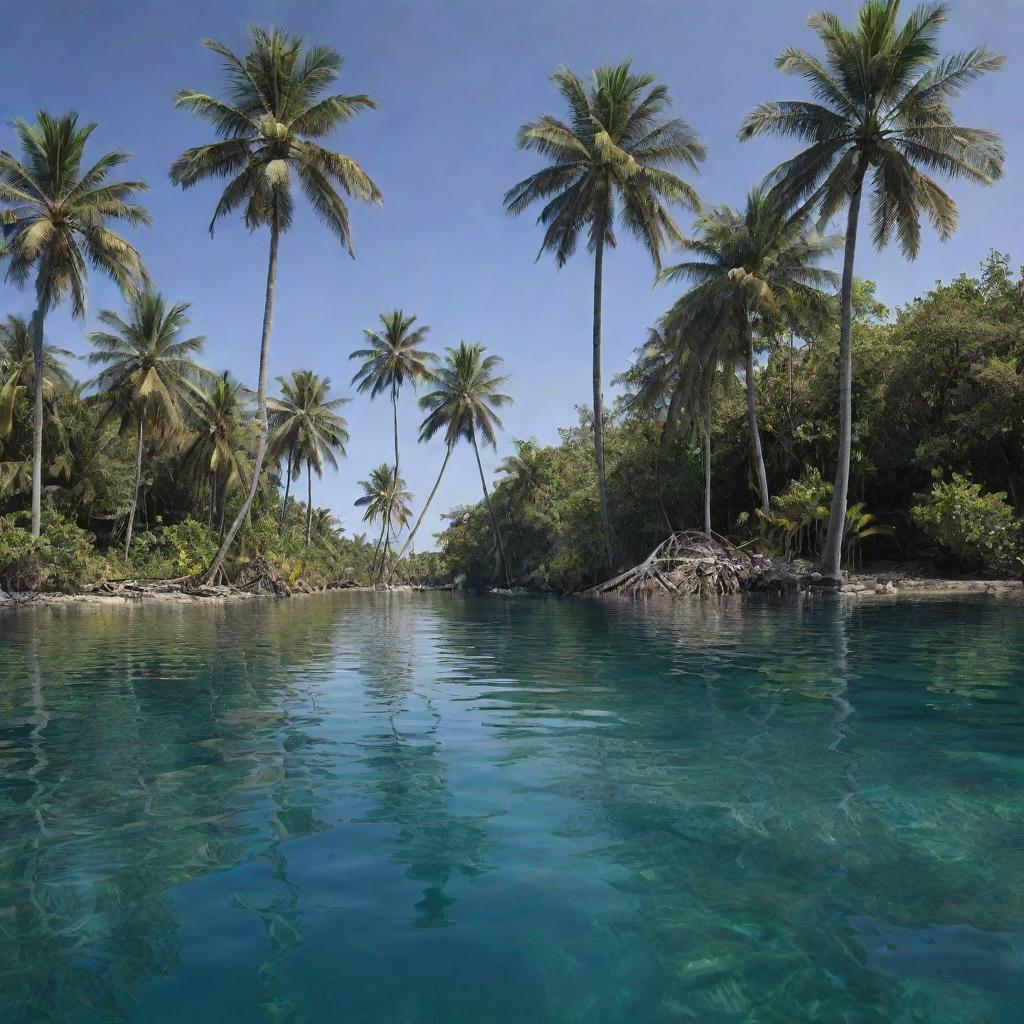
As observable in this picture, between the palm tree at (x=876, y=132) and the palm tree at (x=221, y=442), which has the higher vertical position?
the palm tree at (x=876, y=132)

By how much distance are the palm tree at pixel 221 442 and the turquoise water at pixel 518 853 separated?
3303 centimetres

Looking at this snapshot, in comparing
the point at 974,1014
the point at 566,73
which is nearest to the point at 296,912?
the point at 974,1014

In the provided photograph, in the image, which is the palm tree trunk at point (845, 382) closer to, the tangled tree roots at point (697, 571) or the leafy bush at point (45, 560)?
the tangled tree roots at point (697, 571)

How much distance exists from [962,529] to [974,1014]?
23232 mm

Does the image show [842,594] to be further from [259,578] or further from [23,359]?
[23,359]

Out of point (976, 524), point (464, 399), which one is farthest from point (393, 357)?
point (976, 524)

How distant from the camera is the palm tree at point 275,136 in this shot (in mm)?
25812

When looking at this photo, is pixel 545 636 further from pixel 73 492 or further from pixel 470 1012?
pixel 73 492

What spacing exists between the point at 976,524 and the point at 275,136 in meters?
25.4

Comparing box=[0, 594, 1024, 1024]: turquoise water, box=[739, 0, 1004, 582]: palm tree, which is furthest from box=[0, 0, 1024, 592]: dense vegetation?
box=[0, 594, 1024, 1024]: turquoise water

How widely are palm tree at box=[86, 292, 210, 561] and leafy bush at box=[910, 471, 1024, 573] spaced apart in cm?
2926

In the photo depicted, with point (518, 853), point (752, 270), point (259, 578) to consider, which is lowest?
point (518, 853)

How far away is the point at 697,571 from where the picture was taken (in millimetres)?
24750

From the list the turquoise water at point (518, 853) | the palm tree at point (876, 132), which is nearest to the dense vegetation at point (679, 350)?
the palm tree at point (876, 132)
